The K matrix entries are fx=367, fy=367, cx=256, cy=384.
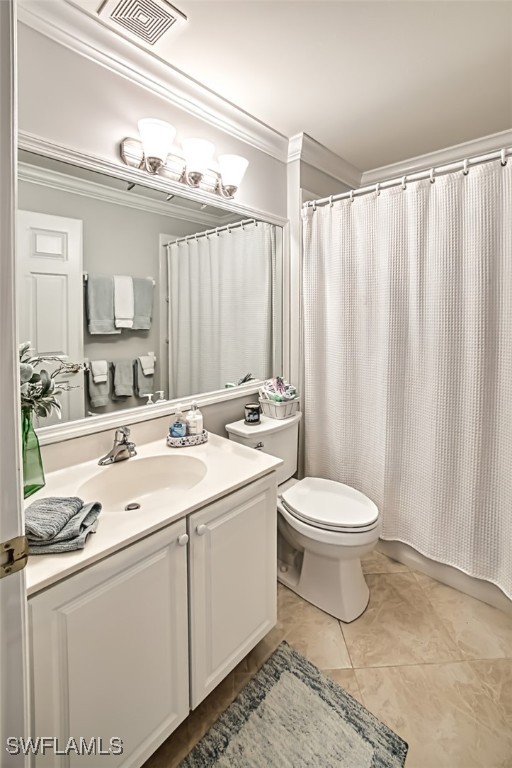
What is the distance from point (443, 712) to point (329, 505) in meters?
0.80

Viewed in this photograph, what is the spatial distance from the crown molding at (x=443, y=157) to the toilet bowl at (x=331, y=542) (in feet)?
Answer: 6.67

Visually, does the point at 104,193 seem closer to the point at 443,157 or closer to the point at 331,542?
the point at 331,542

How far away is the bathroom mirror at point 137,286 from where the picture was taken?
127 cm

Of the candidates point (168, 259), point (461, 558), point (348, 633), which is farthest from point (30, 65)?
point (461, 558)

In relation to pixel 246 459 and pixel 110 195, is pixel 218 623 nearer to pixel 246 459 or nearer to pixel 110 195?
pixel 246 459

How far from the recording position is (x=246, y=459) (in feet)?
4.63

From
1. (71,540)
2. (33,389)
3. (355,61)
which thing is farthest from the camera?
(355,61)

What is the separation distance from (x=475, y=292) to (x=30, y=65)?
1871mm

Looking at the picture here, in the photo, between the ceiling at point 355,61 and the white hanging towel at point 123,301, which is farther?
the white hanging towel at point 123,301

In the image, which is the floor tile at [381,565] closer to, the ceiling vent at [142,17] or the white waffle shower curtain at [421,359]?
the white waffle shower curtain at [421,359]

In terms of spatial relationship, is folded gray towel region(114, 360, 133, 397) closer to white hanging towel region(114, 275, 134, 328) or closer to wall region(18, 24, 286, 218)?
white hanging towel region(114, 275, 134, 328)

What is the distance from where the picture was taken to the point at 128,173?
1438 millimetres

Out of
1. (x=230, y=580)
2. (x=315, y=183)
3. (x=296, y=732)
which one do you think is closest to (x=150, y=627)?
(x=230, y=580)

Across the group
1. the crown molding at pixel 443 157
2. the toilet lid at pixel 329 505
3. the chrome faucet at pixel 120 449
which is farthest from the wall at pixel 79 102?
the toilet lid at pixel 329 505
